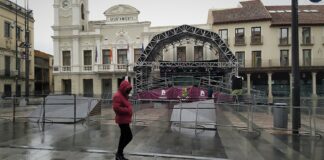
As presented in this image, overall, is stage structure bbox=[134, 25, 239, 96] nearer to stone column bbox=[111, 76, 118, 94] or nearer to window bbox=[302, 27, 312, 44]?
stone column bbox=[111, 76, 118, 94]

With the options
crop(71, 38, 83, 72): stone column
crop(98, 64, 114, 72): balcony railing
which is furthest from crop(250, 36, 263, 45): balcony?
crop(71, 38, 83, 72): stone column

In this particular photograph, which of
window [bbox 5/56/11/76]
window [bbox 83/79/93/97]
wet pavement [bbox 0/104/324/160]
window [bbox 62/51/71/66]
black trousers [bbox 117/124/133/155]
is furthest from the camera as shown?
window [bbox 5/56/11/76]

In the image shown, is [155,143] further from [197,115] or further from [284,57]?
[284,57]

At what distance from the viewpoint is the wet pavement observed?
677cm

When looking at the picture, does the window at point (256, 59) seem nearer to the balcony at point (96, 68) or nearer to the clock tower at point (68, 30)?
the balcony at point (96, 68)

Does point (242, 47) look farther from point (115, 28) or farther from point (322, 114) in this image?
point (322, 114)

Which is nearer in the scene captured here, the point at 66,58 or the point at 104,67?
the point at 104,67

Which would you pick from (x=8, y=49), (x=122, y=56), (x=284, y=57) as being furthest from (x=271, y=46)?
(x=8, y=49)

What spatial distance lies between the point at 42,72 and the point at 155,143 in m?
51.4

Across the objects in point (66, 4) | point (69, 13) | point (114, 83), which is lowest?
point (114, 83)

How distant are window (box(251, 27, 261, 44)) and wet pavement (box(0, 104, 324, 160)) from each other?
27028 mm

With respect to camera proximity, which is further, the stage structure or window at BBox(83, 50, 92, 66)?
window at BBox(83, 50, 92, 66)

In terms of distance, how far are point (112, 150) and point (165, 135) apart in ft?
8.07

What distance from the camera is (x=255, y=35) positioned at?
118 feet
